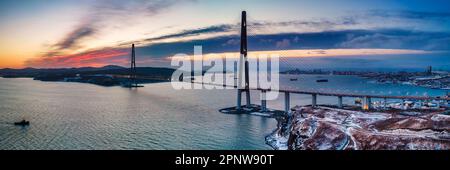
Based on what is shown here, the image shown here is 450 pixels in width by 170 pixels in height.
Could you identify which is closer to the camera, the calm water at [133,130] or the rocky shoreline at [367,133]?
the rocky shoreline at [367,133]

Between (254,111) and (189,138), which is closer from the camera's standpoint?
(189,138)

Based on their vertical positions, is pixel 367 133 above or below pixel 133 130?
above

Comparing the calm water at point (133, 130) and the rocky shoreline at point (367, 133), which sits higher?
the rocky shoreline at point (367, 133)

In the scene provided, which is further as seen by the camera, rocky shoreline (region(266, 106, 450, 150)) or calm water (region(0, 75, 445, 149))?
calm water (region(0, 75, 445, 149))

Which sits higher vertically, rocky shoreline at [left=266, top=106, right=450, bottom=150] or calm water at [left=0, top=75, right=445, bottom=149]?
rocky shoreline at [left=266, top=106, right=450, bottom=150]

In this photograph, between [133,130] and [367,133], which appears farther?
[133,130]
